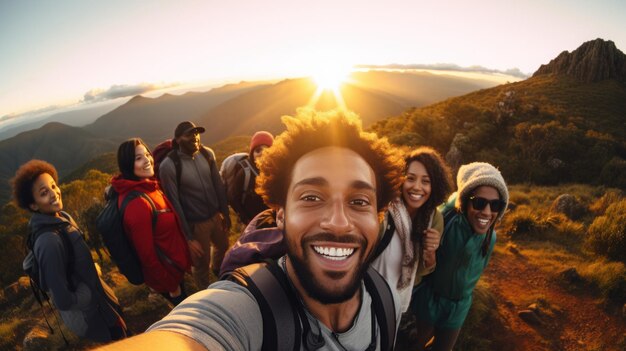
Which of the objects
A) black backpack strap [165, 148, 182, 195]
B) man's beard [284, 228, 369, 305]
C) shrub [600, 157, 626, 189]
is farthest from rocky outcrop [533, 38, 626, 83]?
man's beard [284, 228, 369, 305]

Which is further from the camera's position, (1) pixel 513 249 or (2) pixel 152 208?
(1) pixel 513 249

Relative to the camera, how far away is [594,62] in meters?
39.3

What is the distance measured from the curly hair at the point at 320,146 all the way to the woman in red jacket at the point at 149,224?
5.73 ft

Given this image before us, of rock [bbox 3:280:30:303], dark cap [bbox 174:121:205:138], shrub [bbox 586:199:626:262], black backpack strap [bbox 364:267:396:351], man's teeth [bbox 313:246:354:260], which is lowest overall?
rock [bbox 3:280:30:303]

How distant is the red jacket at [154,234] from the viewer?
2.96 m

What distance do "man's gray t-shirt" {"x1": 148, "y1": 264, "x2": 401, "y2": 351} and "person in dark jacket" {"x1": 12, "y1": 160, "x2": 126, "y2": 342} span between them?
2045mm

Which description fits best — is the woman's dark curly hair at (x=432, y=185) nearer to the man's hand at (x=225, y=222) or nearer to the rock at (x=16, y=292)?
the man's hand at (x=225, y=222)

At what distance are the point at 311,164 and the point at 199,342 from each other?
1.10 meters

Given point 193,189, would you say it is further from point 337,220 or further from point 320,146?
point 337,220

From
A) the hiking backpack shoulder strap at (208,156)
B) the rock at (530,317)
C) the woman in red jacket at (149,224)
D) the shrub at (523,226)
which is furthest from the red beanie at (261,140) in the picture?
the shrub at (523,226)

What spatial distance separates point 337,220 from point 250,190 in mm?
2758

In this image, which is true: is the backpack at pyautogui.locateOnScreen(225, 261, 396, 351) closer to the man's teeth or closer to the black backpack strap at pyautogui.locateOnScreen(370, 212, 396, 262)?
the man's teeth

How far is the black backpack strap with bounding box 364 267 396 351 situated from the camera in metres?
1.72

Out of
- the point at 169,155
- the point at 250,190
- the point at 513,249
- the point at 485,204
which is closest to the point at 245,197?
the point at 250,190
